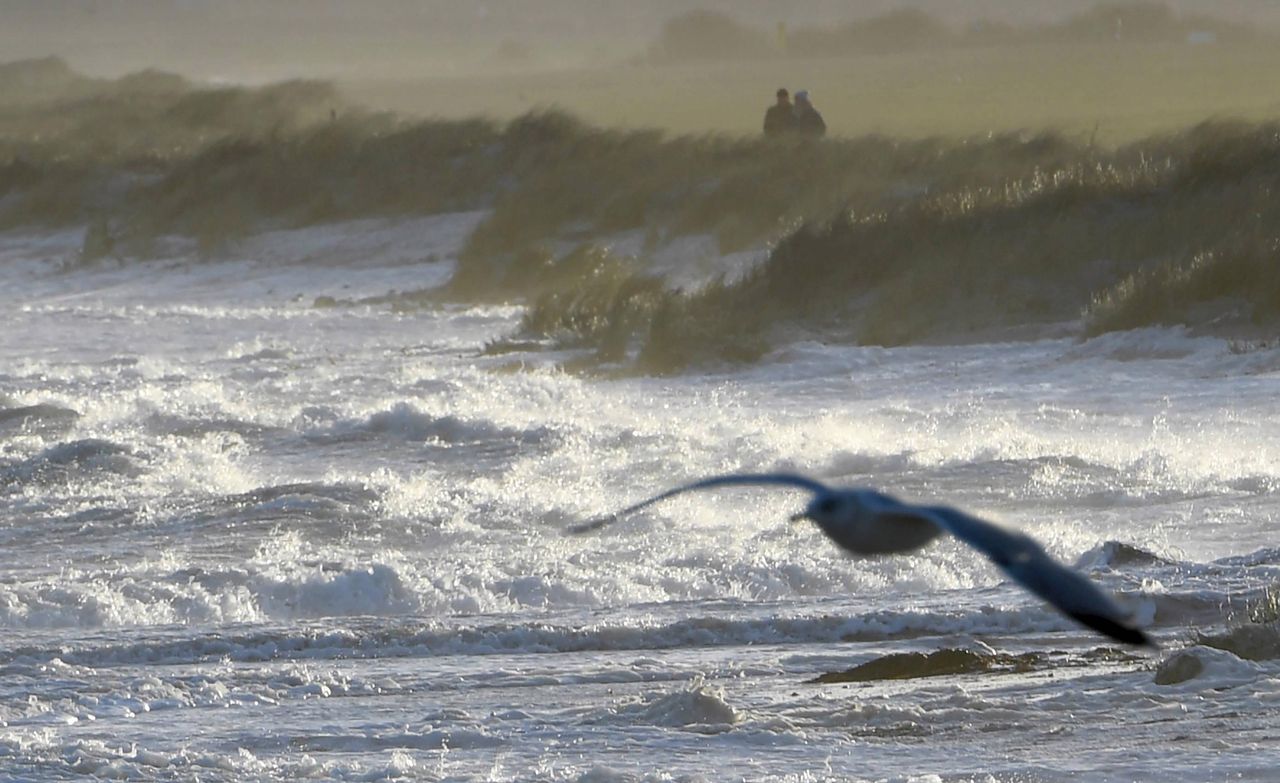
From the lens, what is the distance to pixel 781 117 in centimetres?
2928

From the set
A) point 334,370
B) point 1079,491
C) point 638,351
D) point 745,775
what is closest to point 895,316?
point 638,351

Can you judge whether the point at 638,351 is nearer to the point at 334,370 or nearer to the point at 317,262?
the point at 334,370

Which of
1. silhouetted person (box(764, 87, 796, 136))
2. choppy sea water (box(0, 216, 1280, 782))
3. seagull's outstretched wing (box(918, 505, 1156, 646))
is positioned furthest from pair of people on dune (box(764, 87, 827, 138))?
seagull's outstretched wing (box(918, 505, 1156, 646))

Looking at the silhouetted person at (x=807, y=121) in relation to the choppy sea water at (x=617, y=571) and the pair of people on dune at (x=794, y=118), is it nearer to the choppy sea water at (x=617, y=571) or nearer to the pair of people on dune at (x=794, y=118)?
the pair of people on dune at (x=794, y=118)

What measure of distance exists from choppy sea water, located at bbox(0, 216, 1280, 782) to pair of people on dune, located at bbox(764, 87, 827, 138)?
1174cm

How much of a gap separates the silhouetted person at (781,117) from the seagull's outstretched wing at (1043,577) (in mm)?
26004

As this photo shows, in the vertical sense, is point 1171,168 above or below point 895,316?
above

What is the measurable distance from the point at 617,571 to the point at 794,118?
2066 cm

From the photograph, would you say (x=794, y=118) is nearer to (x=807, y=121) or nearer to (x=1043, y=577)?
(x=807, y=121)

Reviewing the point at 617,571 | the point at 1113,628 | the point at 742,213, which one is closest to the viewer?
the point at 1113,628

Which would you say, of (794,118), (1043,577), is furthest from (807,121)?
(1043,577)

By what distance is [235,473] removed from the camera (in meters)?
12.2

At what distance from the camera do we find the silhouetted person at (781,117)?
95.3 ft

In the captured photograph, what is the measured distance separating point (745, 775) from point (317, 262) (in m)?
25.3
